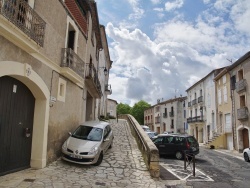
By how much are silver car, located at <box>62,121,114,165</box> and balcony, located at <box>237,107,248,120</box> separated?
16083 mm

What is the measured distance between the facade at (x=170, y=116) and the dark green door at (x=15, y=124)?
152ft

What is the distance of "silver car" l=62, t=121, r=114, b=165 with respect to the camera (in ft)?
30.6

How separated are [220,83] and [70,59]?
22781 mm

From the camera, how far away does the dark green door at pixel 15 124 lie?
7262 millimetres

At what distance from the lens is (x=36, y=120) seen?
8.84 metres

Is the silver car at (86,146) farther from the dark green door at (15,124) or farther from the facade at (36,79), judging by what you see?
the dark green door at (15,124)

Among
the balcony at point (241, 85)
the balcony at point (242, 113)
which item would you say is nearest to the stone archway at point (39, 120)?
the balcony at point (242, 113)

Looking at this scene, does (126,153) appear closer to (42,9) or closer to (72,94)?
(72,94)

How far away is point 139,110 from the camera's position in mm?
82750

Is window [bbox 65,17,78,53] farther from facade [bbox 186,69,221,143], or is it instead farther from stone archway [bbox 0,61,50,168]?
facade [bbox 186,69,221,143]

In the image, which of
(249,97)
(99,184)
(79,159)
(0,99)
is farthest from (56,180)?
(249,97)

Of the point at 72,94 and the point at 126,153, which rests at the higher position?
the point at 72,94

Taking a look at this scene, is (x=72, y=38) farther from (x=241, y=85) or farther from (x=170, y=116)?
(x=170, y=116)

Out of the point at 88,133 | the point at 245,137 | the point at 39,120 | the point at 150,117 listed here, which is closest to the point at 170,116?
the point at 150,117
